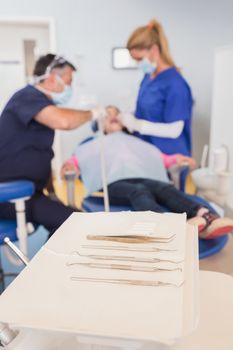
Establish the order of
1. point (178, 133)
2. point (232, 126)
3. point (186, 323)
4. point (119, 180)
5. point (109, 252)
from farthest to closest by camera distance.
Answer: point (232, 126) → point (178, 133) → point (119, 180) → point (109, 252) → point (186, 323)

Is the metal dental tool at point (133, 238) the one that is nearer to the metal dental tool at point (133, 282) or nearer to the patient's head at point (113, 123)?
the metal dental tool at point (133, 282)

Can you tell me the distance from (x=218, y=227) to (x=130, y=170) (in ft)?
2.27

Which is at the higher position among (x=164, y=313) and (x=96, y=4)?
(x=96, y=4)

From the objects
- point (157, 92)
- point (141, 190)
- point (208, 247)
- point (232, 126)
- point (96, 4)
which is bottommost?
point (208, 247)

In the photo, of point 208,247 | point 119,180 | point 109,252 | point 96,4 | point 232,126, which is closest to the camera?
point 109,252

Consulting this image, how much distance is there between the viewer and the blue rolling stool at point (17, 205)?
1196mm

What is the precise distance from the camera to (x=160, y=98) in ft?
6.41

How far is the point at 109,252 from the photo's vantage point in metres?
0.43

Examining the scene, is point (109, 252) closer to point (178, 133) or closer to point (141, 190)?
point (141, 190)

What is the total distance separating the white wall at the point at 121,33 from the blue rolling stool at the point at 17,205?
2.31 meters

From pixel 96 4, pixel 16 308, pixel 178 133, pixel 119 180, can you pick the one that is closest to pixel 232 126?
pixel 178 133

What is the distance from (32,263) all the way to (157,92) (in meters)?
1.67

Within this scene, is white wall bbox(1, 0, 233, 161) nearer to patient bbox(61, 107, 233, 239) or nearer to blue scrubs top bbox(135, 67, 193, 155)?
blue scrubs top bbox(135, 67, 193, 155)

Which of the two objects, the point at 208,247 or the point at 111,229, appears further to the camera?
the point at 208,247
